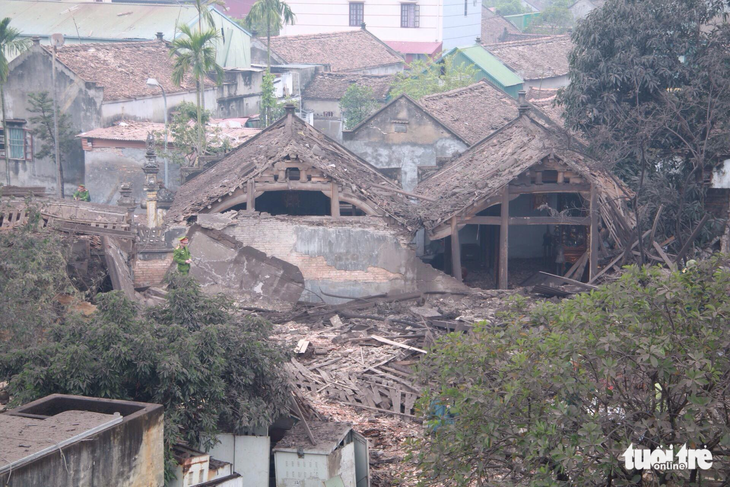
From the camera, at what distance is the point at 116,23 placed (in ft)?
130

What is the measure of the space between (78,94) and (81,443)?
2577 cm

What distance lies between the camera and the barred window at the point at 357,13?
56.2 m

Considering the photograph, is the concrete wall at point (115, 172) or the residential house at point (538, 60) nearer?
the concrete wall at point (115, 172)

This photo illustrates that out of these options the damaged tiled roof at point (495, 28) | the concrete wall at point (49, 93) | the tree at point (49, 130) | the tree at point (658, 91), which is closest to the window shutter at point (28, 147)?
the concrete wall at point (49, 93)

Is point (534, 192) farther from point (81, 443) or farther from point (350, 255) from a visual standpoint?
point (81, 443)

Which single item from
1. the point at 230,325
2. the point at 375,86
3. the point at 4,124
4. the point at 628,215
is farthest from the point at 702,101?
the point at 4,124

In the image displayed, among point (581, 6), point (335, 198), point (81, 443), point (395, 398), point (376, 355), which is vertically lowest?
point (395, 398)

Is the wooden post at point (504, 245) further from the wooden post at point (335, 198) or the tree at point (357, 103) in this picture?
the tree at point (357, 103)

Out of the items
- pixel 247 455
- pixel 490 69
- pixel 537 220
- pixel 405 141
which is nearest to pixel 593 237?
pixel 537 220

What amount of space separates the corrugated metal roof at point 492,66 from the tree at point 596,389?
3367 cm

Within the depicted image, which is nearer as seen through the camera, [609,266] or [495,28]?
[609,266]

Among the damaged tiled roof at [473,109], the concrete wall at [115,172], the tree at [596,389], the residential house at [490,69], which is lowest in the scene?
the tree at [596,389]

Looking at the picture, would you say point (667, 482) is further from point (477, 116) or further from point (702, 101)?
point (477, 116)

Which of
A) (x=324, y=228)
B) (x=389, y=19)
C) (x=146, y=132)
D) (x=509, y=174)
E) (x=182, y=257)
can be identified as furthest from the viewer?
(x=389, y=19)
